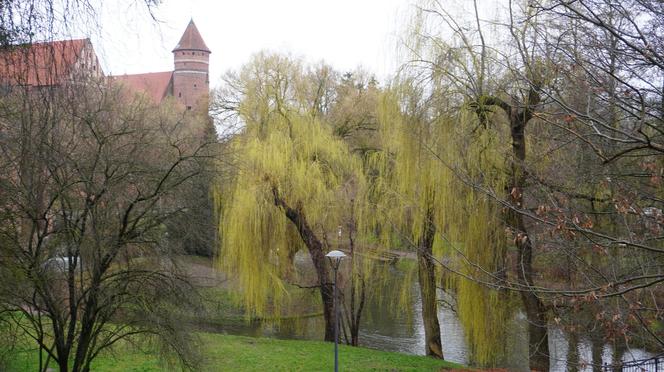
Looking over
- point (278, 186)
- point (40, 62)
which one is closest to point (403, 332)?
point (278, 186)

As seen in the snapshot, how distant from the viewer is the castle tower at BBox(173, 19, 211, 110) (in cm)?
6050

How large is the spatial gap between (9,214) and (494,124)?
26.7 feet

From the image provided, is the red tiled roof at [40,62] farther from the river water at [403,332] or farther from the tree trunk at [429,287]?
the river water at [403,332]

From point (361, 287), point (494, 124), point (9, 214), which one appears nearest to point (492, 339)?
point (494, 124)

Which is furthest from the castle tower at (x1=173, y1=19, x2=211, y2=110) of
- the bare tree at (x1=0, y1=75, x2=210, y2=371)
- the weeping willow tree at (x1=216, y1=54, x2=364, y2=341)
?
the bare tree at (x1=0, y1=75, x2=210, y2=371)

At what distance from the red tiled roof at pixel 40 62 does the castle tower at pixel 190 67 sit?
58.4 m

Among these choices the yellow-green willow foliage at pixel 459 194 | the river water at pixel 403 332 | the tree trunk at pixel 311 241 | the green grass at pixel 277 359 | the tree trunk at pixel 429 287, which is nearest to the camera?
the yellow-green willow foliage at pixel 459 194

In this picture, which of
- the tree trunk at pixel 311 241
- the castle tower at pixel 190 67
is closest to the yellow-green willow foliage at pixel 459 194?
the tree trunk at pixel 311 241

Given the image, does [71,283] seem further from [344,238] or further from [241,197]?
[344,238]

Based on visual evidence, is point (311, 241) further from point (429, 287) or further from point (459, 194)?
point (459, 194)

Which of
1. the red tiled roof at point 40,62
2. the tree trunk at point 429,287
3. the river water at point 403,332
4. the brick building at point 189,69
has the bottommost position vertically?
the river water at point 403,332

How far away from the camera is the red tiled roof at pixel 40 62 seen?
326 cm

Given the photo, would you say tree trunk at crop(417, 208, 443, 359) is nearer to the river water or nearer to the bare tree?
the river water

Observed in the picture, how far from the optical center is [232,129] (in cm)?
1747
